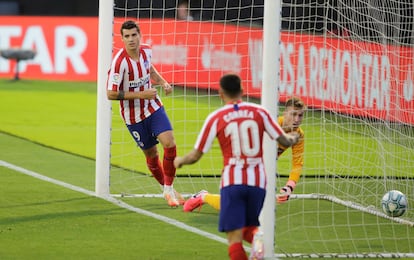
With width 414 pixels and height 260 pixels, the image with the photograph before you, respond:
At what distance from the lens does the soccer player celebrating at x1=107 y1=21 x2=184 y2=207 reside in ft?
41.6

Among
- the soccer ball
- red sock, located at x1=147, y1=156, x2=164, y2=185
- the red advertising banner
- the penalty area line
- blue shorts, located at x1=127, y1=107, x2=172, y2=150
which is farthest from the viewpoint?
the red advertising banner

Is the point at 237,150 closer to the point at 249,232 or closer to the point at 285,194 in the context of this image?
the point at 249,232

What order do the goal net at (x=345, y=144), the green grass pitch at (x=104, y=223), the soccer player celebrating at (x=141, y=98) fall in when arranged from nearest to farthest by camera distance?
1. the green grass pitch at (x=104, y=223)
2. the goal net at (x=345, y=144)
3. the soccer player celebrating at (x=141, y=98)

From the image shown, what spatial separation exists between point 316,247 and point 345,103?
5258 millimetres

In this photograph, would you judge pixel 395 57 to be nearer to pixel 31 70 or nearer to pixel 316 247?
pixel 316 247

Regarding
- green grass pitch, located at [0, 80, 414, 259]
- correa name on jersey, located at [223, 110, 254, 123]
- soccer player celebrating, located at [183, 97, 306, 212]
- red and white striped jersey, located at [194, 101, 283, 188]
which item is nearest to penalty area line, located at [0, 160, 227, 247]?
green grass pitch, located at [0, 80, 414, 259]

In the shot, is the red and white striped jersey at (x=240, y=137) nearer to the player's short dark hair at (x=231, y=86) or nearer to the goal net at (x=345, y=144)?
the player's short dark hair at (x=231, y=86)

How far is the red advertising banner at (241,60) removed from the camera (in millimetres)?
14806

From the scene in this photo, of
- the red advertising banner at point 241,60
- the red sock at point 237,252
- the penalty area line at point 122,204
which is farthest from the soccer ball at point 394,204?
the red sock at point 237,252

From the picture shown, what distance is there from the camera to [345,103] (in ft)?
52.4

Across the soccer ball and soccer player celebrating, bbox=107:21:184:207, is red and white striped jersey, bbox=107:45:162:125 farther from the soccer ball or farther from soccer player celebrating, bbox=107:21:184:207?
the soccer ball

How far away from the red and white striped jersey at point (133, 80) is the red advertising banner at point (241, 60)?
8.03 ft

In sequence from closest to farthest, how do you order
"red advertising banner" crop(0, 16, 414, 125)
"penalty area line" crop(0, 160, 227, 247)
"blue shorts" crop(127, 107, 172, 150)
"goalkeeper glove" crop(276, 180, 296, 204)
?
"penalty area line" crop(0, 160, 227, 247) → "blue shorts" crop(127, 107, 172, 150) → "goalkeeper glove" crop(276, 180, 296, 204) → "red advertising banner" crop(0, 16, 414, 125)

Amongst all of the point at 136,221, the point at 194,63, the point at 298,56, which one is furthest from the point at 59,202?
the point at 194,63
